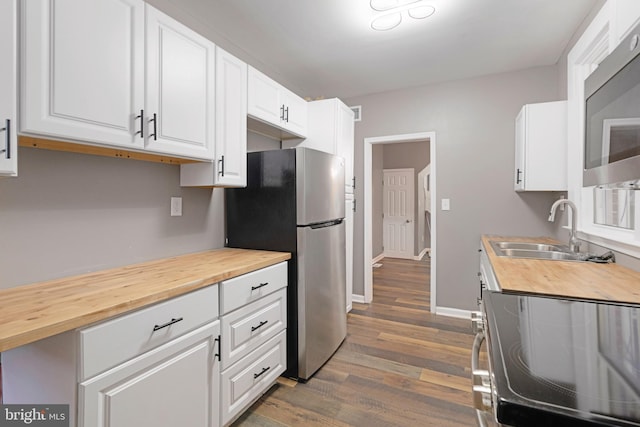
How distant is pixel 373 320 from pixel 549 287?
2.24m

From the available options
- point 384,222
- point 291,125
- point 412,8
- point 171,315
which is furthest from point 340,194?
point 384,222

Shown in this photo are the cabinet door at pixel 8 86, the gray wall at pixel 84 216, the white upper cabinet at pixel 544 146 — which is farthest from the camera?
the white upper cabinet at pixel 544 146

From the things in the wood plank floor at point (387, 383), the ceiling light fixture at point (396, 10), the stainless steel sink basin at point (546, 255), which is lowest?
the wood plank floor at point (387, 383)

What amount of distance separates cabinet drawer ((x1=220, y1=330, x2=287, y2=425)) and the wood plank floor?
0.14m

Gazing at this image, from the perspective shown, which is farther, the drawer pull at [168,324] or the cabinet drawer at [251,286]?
the cabinet drawer at [251,286]

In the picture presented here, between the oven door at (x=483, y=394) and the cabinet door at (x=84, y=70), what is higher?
the cabinet door at (x=84, y=70)

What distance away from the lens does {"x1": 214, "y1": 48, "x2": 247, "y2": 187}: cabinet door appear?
1.93m

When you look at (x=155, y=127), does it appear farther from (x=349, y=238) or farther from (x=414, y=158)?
(x=414, y=158)

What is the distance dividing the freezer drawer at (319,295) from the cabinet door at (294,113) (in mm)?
975

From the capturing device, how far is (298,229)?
210 cm

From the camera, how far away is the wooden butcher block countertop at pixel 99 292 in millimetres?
915

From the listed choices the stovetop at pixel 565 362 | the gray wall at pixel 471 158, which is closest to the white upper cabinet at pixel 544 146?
the gray wall at pixel 471 158

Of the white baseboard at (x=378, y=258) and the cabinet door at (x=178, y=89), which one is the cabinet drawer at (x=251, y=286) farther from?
the white baseboard at (x=378, y=258)

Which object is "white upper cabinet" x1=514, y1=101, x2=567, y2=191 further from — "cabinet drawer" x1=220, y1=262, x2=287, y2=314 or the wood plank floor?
"cabinet drawer" x1=220, y1=262, x2=287, y2=314
